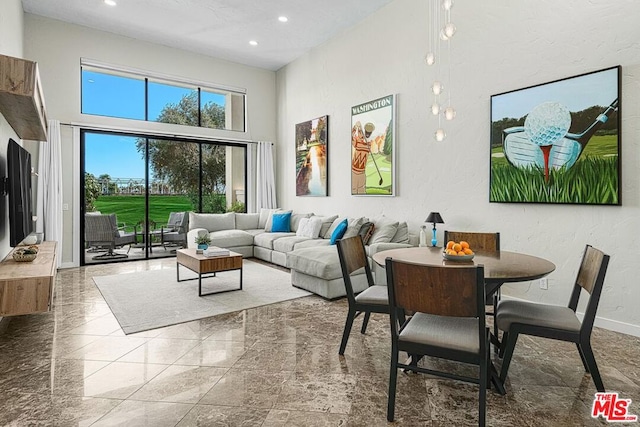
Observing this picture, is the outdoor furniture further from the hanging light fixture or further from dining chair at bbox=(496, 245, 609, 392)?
dining chair at bbox=(496, 245, 609, 392)

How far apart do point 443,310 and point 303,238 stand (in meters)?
4.36

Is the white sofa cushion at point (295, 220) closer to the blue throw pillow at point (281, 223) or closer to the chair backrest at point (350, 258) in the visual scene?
the blue throw pillow at point (281, 223)

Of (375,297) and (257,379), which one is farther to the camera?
(375,297)

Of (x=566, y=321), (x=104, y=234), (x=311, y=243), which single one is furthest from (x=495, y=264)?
(x=104, y=234)

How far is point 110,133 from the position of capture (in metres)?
6.62

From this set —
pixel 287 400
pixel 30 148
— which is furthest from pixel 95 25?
pixel 287 400

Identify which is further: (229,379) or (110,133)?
(110,133)

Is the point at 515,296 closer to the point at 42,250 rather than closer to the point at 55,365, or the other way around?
the point at 55,365

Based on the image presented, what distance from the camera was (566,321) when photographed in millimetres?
2191

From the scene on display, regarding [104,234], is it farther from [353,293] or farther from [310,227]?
[353,293]

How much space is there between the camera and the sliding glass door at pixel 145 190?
652 centimetres

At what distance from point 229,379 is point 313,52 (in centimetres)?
629

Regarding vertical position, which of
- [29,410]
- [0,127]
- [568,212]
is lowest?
[29,410]

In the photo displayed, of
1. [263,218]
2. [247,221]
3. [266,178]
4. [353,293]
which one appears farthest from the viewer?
[266,178]
